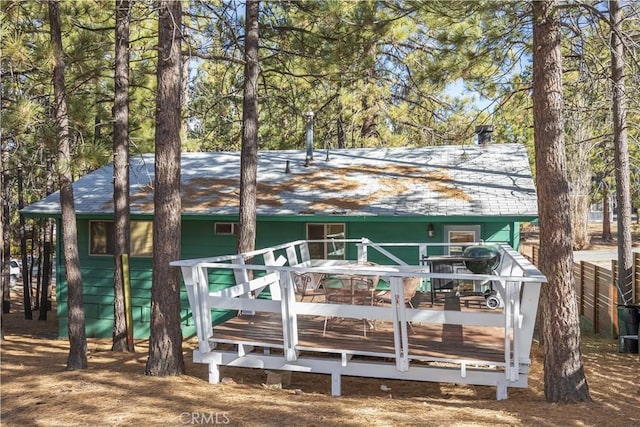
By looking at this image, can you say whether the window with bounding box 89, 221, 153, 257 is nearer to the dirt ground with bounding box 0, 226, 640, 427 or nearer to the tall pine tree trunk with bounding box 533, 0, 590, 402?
the dirt ground with bounding box 0, 226, 640, 427

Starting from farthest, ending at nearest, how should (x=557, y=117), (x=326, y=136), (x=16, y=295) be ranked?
(x=16, y=295)
(x=326, y=136)
(x=557, y=117)

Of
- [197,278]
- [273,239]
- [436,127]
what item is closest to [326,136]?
[436,127]

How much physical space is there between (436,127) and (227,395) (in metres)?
12.8

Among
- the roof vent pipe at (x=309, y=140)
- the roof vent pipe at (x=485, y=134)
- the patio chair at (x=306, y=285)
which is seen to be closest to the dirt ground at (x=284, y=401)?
the patio chair at (x=306, y=285)

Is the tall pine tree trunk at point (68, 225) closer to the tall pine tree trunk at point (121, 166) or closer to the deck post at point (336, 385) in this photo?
the tall pine tree trunk at point (121, 166)

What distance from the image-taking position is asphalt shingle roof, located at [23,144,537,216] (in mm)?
11281

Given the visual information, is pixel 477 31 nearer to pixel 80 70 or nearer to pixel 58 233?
pixel 80 70

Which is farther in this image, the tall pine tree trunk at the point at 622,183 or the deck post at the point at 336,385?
the tall pine tree trunk at the point at 622,183

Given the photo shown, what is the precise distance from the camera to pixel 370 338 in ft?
22.0

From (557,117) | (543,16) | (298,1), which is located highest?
(298,1)

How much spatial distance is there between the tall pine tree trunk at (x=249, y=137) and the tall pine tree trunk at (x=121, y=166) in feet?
6.86

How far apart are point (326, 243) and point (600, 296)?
5.50 metres

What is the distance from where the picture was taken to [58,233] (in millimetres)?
13023

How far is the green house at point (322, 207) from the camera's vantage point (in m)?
11.2
